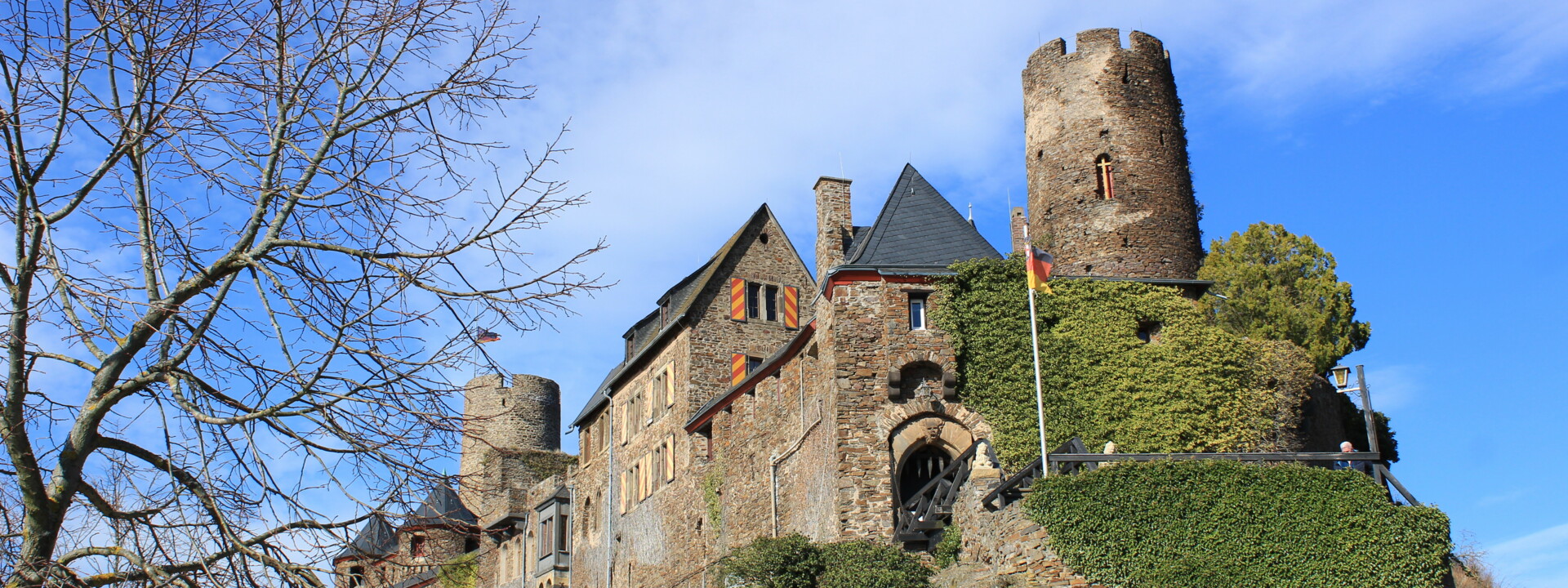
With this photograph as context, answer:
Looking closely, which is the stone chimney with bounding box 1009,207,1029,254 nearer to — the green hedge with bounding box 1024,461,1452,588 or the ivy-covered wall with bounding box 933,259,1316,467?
the ivy-covered wall with bounding box 933,259,1316,467

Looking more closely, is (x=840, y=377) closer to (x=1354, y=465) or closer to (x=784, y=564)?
(x=784, y=564)

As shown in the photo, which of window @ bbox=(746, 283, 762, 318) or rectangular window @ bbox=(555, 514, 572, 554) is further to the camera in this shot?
rectangular window @ bbox=(555, 514, 572, 554)

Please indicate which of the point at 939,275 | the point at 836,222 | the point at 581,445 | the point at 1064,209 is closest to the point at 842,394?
the point at 939,275

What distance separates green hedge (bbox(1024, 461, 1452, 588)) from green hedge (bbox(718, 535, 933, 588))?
11.9 ft

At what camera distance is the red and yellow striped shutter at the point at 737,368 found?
34594 mm

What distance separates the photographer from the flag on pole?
2092cm

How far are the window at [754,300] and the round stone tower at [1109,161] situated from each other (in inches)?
312

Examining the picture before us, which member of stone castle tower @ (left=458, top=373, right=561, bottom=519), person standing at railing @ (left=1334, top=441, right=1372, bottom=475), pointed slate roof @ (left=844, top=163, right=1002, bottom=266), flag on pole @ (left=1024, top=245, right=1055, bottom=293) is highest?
stone castle tower @ (left=458, top=373, right=561, bottom=519)

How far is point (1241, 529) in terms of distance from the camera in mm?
17078

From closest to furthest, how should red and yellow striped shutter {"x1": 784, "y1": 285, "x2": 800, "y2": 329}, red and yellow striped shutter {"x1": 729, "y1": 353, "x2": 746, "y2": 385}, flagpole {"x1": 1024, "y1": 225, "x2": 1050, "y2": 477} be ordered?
flagpole {"x1": 1024, "y1": 225, "x2": 1050, "y2": 477} < red and yellow striped shutter {"x1": 729, "y1": 353, "x2": 746, "y2": 385} < red and yellow striped shutter {"x1": 784, "y1": 285, "x2": 800, "y2": 329}

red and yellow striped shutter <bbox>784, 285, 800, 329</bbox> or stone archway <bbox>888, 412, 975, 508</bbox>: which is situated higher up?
red and yellow striped shutter <bbox>784, 285, 800, 329</bbox>

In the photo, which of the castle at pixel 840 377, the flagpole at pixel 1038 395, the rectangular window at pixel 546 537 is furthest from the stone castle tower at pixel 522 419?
the flagpole at pixel 1038 395

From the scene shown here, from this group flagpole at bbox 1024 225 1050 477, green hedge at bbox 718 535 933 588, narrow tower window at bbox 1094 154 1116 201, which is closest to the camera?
flagpole at bbox 1024 225 1050 477

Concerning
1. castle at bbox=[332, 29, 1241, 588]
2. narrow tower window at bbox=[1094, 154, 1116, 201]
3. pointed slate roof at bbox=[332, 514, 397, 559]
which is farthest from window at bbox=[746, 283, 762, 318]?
pointed slate roof at bbox=[332, 514, 397, 559]
